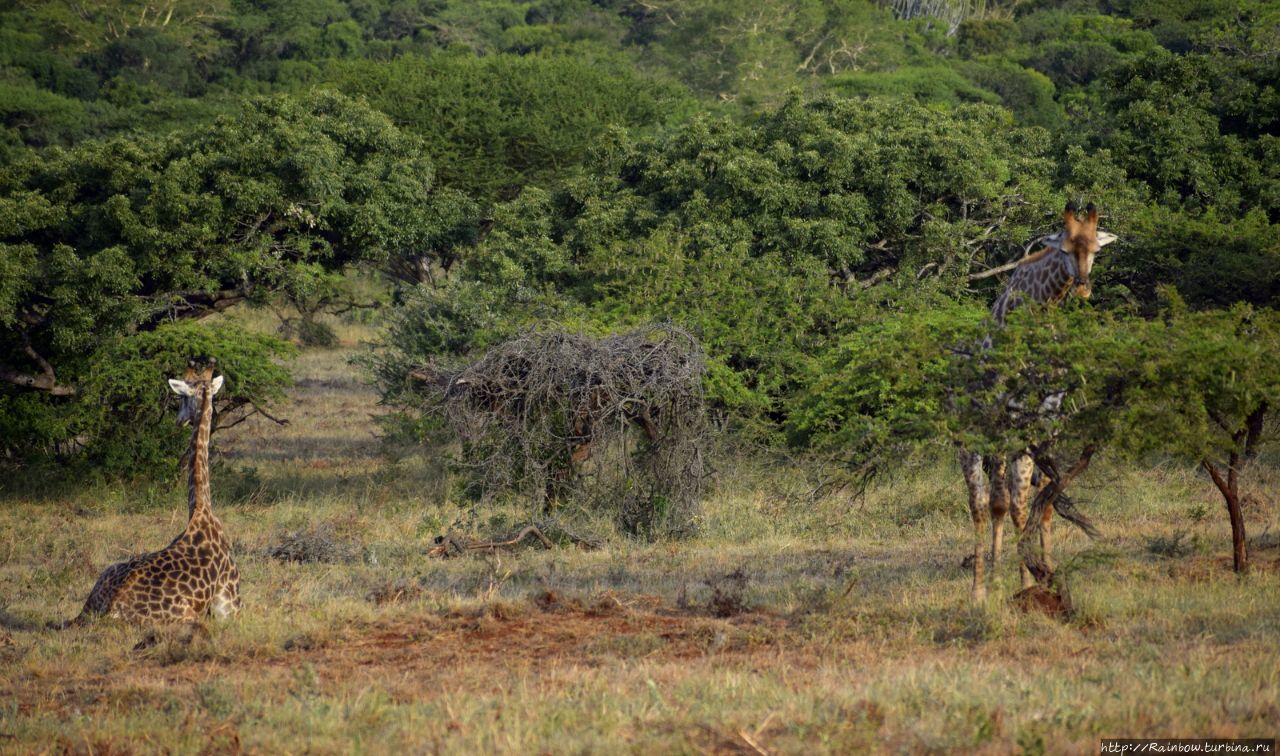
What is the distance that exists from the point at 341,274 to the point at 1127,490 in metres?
11.2

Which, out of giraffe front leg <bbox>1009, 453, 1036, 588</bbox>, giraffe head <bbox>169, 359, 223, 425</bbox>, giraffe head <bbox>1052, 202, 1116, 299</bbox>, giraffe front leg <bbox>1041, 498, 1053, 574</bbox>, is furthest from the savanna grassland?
giraffe head <bbox>169, 359, 223, 425</bbox>

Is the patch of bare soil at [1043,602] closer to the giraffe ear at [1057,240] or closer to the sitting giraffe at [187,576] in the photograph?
the giraffe ear at [1057,240]

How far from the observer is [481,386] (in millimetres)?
13055

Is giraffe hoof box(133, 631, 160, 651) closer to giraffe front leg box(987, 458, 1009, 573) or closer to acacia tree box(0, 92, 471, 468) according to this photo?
giraffe front leg box(987, 458, 1009, 573)

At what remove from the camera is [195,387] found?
10164 millimetres

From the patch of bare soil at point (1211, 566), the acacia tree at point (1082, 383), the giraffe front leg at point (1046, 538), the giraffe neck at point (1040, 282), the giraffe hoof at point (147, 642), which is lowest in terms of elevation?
the giraffe hoof at point (147, 642)

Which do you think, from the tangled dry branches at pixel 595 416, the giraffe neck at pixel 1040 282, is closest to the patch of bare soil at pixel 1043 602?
the giraffe neck at pixel 1040 282

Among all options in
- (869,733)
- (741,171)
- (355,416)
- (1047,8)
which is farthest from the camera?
(1047,8)

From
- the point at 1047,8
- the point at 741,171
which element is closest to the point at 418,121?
the point at 741,171

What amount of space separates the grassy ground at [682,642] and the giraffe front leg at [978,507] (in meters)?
0.22

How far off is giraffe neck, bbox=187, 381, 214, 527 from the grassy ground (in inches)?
36.3

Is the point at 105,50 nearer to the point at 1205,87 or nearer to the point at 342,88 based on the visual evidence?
the point at 342,88

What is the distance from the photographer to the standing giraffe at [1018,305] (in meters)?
8.98

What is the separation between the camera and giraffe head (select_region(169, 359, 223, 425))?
396 inches
